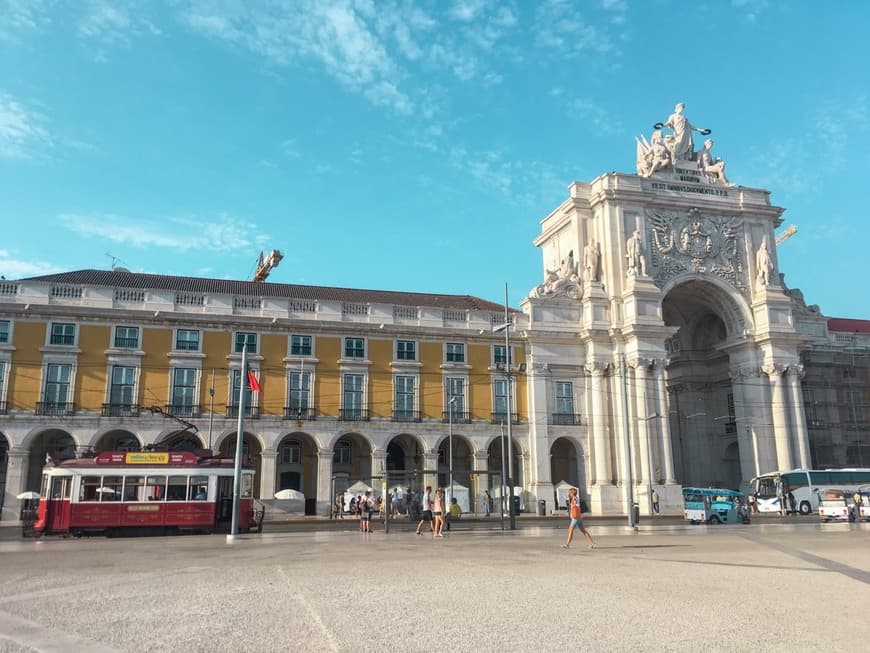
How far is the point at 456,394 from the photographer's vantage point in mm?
53031

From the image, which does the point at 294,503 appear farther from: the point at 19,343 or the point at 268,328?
the point at 19,343

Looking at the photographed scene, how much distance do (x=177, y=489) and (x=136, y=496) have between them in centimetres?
154

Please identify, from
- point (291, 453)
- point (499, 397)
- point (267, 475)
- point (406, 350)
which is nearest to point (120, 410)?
point (267, 475)

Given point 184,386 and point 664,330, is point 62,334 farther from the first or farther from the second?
point 664,330

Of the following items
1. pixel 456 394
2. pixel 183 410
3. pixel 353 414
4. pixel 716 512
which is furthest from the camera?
pixel 456 394

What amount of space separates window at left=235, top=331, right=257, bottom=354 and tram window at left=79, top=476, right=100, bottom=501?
64.0 feet

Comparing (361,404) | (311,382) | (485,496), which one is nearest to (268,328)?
(311,382)

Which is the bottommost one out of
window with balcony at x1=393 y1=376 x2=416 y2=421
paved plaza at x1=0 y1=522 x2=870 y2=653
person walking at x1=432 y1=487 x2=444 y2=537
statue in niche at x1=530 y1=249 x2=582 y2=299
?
paved plaza at x1=0 y1=522 x2=870 y2=653

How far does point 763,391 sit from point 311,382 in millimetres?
33747

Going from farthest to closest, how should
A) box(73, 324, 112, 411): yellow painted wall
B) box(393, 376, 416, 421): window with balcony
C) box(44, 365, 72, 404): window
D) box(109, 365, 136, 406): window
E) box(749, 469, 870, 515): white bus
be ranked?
box(749, 469, 870, 515): white bus → box(393, 376, 416, 421): window with balcony → box(109, 365, 136, 406): window → box(73, 324, 112, 411): yellow painted wall → box(44, 365, 72, 404): window

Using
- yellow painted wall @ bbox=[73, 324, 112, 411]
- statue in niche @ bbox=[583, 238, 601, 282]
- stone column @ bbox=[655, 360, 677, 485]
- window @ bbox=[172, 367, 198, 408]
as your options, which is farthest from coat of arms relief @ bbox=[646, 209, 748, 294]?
yellow painted wall @ bbox=[73, 324, 112, 411]

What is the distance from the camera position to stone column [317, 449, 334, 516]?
159ft

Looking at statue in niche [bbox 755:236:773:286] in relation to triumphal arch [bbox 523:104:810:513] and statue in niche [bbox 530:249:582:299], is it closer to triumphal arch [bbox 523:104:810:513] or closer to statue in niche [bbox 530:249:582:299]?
triumphal arch [bbox 523:104:810:513]

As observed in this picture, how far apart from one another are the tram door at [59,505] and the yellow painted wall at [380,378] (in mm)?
23047
